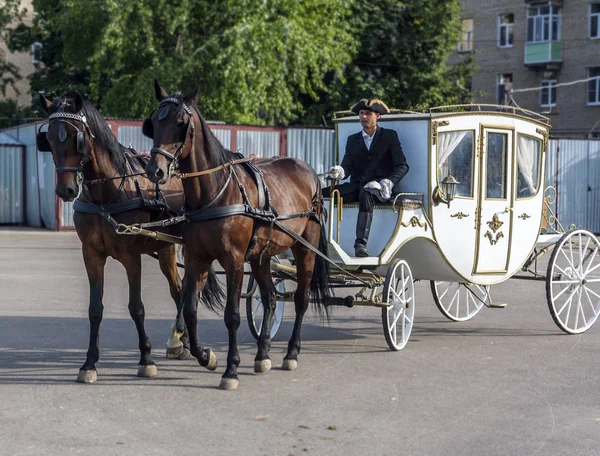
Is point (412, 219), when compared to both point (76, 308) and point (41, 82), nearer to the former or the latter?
point (76, 308)

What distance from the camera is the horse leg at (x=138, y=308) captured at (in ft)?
26.8

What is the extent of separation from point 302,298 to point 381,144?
1.83m

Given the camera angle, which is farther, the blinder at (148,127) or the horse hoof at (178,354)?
the horse hoof at (178,354)

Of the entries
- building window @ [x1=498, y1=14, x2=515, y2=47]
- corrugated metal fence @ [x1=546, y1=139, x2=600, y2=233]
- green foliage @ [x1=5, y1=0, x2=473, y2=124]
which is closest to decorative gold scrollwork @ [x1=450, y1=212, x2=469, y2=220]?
corrugated metal fence @ [x1=546, y1=139, x2=600, y2=233]

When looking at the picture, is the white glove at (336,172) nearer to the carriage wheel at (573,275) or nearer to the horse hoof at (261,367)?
the horse hoof at (261,367)

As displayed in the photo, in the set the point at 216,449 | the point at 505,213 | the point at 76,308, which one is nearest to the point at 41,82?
the point at 76,308

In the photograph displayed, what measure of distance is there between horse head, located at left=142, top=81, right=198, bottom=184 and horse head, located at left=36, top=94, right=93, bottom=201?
1.70 feet

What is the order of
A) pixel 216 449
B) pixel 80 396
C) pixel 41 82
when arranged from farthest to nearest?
pixel 41 82, pixel 80 396, pixel 216 449

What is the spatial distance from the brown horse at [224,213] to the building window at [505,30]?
45617 millimetres

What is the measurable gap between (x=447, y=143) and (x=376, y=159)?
0.80m

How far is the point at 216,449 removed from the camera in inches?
234

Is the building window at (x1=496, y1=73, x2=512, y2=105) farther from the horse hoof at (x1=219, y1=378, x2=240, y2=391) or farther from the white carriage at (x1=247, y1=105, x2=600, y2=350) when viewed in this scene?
the horse hoof at (x1=219, y1=378, x2=240, y2=391)

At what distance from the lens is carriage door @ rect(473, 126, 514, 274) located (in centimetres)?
1054

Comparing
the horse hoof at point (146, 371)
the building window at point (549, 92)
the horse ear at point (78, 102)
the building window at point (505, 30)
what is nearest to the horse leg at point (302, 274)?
the horse hoof at point (146, 371)
